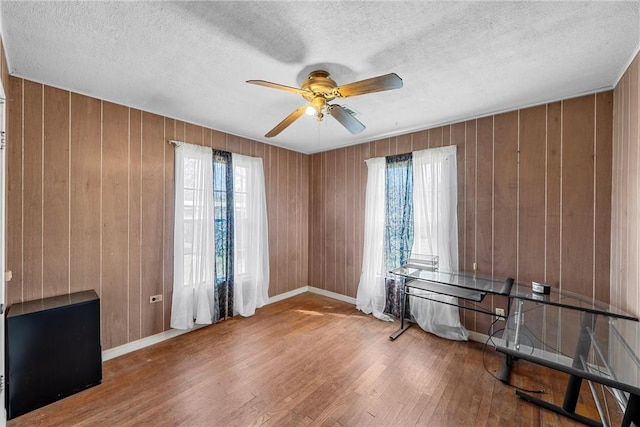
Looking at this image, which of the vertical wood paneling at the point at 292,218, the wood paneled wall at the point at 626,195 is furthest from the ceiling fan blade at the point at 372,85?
the vertical wood paneling at the point at 292,218

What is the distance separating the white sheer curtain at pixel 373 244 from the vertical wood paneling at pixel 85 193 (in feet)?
10.3

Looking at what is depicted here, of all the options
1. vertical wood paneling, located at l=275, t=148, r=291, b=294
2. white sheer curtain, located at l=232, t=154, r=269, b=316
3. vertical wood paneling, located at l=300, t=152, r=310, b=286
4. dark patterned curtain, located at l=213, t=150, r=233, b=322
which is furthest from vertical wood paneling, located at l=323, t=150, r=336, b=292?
dark patterned curtain, located at l=213, t=150, r=233, b=322

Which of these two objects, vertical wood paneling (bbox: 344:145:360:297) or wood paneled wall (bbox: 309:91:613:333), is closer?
wood paneled wall (bbox: 309:91:613:333)

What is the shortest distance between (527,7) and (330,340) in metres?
3.16

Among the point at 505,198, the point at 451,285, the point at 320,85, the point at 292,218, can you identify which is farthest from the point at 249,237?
the point at 505,198

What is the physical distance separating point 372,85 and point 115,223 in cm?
275

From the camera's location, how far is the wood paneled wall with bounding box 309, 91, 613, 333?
236 cm

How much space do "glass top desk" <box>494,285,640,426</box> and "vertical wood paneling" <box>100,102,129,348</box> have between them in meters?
3.45

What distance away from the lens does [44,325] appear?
1.99m

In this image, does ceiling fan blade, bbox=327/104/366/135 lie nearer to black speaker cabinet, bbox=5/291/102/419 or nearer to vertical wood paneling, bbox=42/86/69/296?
vertical wood paneling, bbox=42/86/69/296

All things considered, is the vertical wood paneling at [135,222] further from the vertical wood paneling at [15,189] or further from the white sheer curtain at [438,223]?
the white sheer curtain at [438,223]

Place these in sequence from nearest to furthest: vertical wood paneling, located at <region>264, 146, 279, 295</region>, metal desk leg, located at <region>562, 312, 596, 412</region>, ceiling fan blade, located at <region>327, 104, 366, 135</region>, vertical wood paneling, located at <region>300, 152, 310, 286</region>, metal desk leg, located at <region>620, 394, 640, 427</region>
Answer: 1. metal desk leg, located at <region>620, 394, 640, 427</region>
2. metal desk leg, located at <region>562, 312, 596, 412</region>
3. ceiling fan blade, located at <region>327, 104, 366, 135</region>
4. vertical wood paneling, located at <region>264, 146, 279, 295</region>
5. vertical wood paneling, located at <region>300, 152, 310, 286</region>

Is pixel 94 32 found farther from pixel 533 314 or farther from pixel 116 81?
pixel 533 314

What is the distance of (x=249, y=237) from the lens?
3.72 metres
